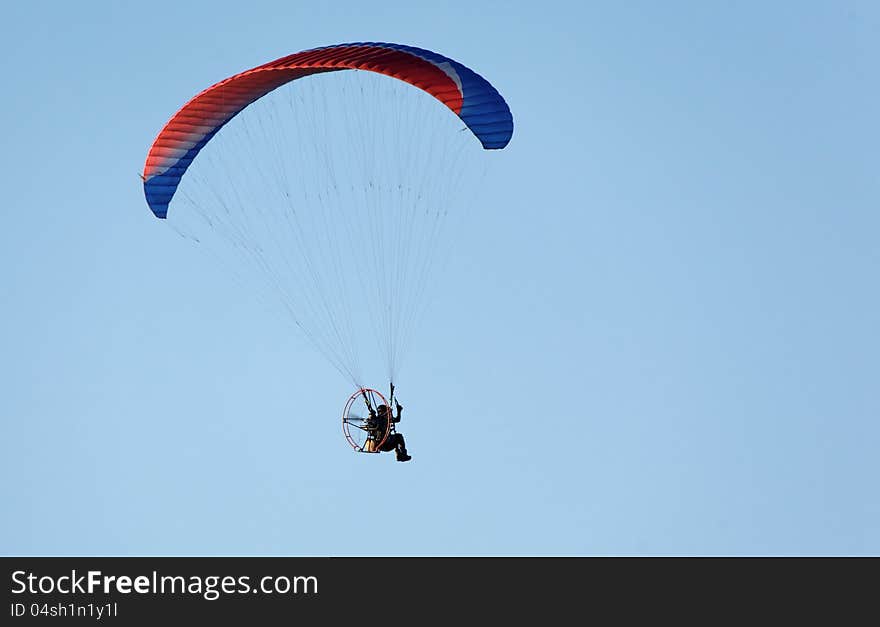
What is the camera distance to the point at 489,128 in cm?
3028

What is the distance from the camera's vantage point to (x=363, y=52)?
29062 mm
